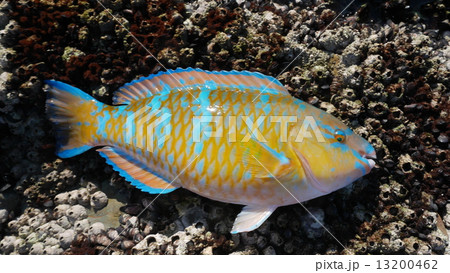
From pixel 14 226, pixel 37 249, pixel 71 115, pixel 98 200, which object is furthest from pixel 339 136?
pixel 14 226

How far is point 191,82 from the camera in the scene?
312cm

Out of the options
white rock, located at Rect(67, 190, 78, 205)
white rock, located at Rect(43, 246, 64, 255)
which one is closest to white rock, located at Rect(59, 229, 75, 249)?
white rock, located at Rect(43, 246, 64, 255)

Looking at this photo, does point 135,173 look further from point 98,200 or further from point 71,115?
point 71,115

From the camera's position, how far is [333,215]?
3033mm

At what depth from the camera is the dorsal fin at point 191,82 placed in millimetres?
3053

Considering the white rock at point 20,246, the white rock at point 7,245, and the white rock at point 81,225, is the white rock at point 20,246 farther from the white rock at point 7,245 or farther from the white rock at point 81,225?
the white rock at point 81,225

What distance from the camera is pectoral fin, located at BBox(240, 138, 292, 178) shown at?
2.68m

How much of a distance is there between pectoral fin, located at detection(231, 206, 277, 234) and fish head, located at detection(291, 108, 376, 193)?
43 centimetres

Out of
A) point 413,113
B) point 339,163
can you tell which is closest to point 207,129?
point 339,163

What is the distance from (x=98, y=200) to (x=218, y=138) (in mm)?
1313

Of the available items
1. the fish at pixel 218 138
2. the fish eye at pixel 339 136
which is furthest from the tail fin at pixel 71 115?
the fish eye at pixel 339 136

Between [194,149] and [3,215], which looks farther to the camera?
[3,215]

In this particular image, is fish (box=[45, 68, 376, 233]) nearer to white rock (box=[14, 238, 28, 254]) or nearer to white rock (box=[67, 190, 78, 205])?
white rock (box=[67, 190, 78, 205])

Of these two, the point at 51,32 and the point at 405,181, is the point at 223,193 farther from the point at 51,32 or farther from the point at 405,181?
the point at 51,32
